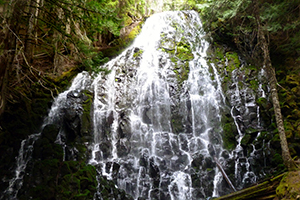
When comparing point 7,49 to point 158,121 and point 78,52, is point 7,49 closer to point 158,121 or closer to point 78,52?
point 78,52

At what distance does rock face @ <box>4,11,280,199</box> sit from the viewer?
6496 millimetres

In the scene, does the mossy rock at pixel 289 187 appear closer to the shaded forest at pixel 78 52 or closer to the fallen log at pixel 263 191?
the fallen log at pixel 263 191

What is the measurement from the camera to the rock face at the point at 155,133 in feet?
21.3

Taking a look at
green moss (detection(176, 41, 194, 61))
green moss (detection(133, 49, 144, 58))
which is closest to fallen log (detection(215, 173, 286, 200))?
green moss (detection(176, 41, 194, 61))

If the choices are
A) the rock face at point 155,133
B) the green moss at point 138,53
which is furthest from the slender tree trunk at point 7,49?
the green moss at point 138,53

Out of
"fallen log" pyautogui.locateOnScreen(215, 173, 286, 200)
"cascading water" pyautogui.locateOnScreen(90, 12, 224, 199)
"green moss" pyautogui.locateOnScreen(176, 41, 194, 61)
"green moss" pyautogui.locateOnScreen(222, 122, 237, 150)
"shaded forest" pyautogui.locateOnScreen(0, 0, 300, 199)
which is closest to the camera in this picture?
"shaded forest" pyautogui.locateOnScreen(0, 0, 300, 199)

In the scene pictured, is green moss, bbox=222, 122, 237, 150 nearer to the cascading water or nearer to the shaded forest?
the cascading water

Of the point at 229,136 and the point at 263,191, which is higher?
the point at 229,136

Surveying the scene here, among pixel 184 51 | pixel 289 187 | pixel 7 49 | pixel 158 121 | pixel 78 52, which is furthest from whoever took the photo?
pixel 184 51

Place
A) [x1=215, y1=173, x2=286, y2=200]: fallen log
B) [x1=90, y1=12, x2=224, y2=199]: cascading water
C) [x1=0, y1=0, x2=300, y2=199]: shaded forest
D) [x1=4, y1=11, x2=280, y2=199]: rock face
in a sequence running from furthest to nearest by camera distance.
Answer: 1. [x1=90, y1=12, x2=224, y2=199]: cascading water
2. [x1=4, y1=11, x2=280, y2=199]: rock face
3. [x1=215, y1=173, x2=286, y2=200]: fallen log
4. [x1=0, y1=0, x2=300, y2=199]: shaded forest

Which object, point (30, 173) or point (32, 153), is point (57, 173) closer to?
point (30, 173)

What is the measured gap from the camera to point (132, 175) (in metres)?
7.10

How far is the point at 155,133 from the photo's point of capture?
8.11 metres

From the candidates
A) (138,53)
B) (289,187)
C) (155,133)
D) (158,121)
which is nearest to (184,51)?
(138,53)
